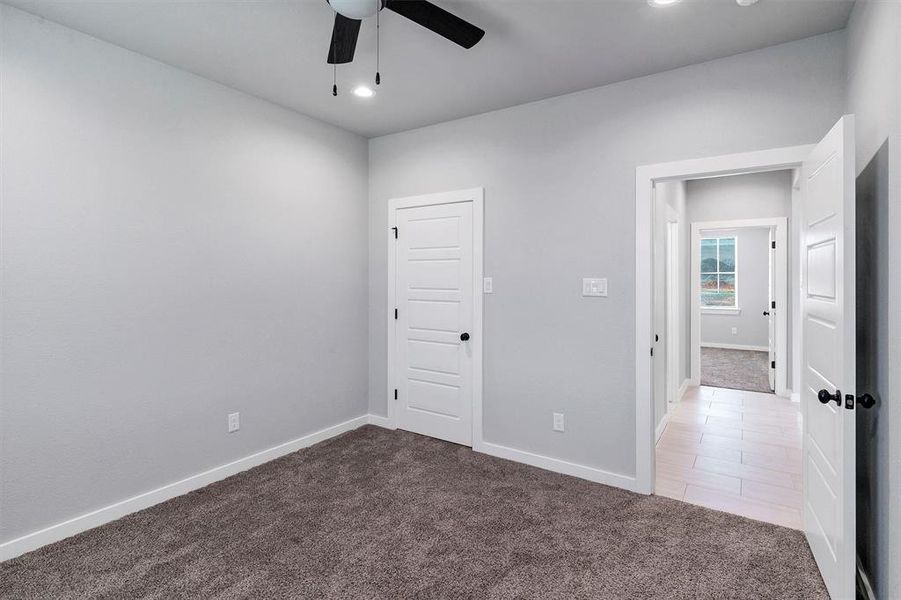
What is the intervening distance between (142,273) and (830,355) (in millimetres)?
3472

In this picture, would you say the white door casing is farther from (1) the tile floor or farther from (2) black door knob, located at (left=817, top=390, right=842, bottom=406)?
(2) black door knob, located at (left=817, top=390, right=842, bottom=406)

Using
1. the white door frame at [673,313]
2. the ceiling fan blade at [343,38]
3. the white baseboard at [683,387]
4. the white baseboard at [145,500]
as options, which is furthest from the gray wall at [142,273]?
the white baseboard at [683,387]

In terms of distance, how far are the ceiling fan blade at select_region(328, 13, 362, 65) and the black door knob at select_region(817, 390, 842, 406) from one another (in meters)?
2.42

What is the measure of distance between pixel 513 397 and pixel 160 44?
3128 millimetres

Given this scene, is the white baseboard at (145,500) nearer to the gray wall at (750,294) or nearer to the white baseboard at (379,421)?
the white baseboard at (379,421)

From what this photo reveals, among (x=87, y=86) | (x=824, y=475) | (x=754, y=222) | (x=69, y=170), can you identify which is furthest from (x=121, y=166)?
(x=754, y=222)

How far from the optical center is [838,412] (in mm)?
1744

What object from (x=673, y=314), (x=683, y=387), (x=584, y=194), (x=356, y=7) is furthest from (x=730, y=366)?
(x=356, y=7)

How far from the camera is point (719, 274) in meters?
8.84

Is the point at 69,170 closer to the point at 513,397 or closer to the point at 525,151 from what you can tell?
the point at 525,151

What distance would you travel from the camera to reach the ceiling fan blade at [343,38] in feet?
6.22

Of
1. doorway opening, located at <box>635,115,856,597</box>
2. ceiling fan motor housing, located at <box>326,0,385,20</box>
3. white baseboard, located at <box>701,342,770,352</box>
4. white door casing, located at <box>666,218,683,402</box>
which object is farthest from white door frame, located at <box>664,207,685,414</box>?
white baseboard, located at <box>701,342,770,352</box>

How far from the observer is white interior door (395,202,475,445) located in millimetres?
3652

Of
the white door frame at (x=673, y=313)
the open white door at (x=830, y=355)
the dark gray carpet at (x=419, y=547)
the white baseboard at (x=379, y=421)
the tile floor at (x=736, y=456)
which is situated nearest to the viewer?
the open white door at (x=830, y=355)
